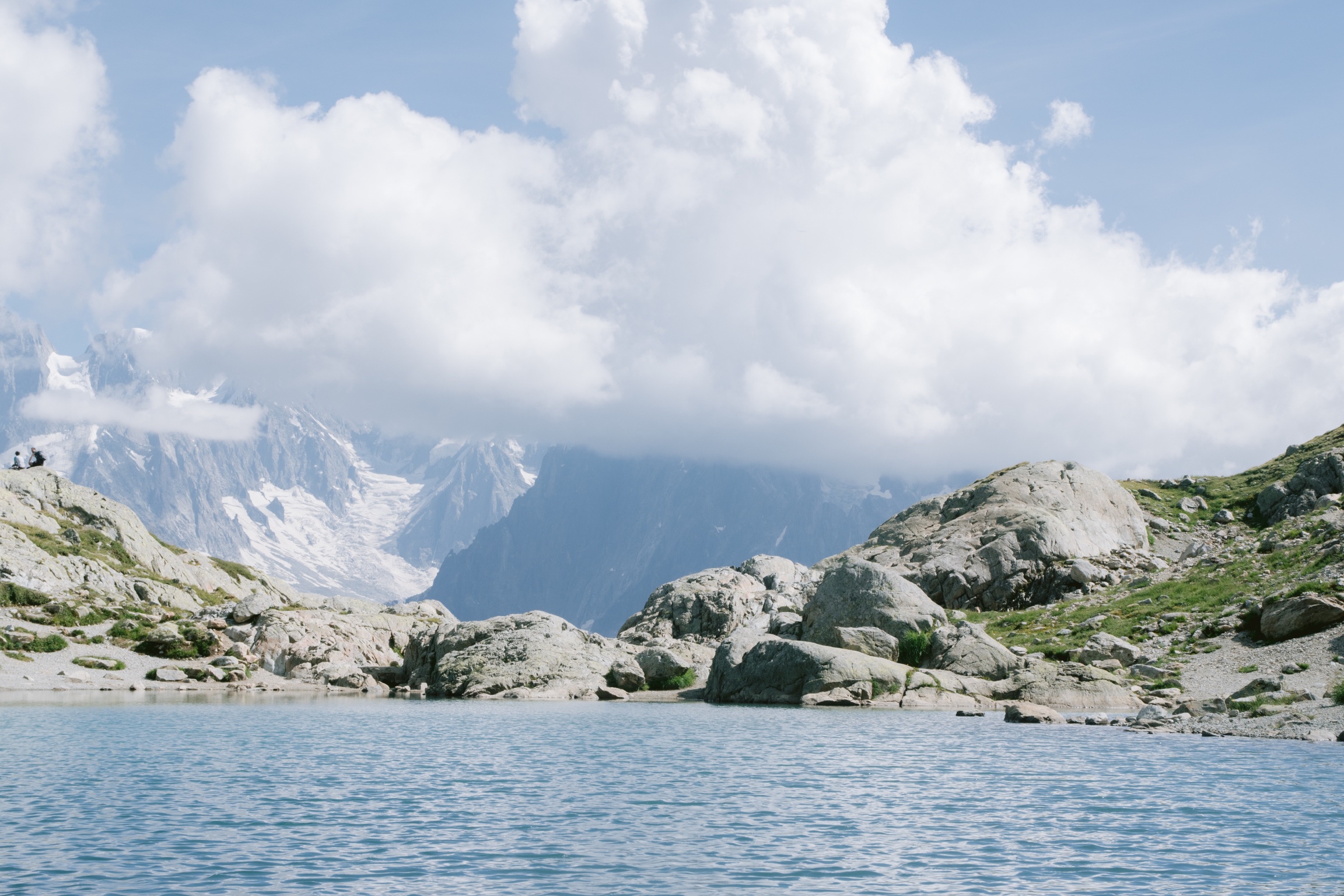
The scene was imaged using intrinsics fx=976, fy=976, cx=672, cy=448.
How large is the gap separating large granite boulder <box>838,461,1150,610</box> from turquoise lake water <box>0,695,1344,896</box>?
4238 centimetres

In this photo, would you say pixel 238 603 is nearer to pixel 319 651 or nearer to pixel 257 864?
pixel 319 651

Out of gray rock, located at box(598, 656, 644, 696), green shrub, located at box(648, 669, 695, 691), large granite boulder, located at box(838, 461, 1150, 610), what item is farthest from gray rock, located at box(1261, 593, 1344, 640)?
gray rock, located at box(598, 656, 644, 696)

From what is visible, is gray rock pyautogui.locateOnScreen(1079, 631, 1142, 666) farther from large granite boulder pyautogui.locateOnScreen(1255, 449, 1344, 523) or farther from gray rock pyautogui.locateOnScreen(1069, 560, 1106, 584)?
large granite boulder pyautogui.locateOnScreen(1255, 449, 1344, 523)

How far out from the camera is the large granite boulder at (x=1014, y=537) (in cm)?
8494

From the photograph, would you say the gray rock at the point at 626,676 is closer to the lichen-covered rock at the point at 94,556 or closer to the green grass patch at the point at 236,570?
the lichen-covered rock at the point at 94,556

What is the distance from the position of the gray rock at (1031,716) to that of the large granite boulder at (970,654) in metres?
10.9

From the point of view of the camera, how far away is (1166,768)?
103 ft

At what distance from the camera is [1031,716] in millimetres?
47000

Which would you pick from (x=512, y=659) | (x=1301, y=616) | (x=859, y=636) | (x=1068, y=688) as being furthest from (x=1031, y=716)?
(x=512, y=659)

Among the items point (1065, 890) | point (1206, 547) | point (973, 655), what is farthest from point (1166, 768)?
point (1206, 547)

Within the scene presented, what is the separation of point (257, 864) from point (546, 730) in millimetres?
26821

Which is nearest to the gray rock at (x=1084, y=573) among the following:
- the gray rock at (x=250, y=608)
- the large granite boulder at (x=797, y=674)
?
the large granite boulder at (x=797, y=674)

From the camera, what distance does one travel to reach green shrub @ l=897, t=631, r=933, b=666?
62.8 metres

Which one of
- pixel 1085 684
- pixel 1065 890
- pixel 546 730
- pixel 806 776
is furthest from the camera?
pixel 1085 684
